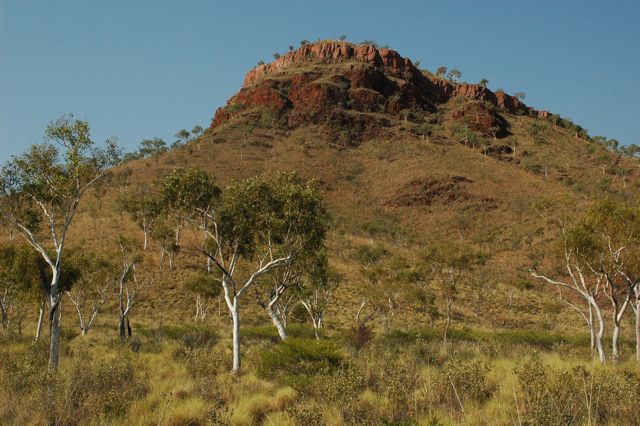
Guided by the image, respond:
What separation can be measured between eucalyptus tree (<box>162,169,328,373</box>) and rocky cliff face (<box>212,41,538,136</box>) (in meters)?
125

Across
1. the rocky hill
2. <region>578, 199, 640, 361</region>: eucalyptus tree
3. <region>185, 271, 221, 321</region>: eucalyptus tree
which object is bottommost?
<region>185, 271, 221, 321</region>: eucalyptus tree

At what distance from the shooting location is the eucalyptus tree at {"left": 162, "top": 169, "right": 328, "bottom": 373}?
58.6 ft

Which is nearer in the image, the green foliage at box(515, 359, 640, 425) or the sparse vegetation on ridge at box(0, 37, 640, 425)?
the green foliage at box(515, 359, 640, 425)

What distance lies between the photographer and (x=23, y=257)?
29.1 metres

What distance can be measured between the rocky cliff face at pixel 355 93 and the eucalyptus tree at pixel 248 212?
125m

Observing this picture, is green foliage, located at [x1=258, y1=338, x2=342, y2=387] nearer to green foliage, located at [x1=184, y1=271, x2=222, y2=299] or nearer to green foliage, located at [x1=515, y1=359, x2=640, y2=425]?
green foliage, located at [x1=515, y1=359, x2=640, y2=425]

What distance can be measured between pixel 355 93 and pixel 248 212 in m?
144

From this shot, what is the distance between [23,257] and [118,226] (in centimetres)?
3487

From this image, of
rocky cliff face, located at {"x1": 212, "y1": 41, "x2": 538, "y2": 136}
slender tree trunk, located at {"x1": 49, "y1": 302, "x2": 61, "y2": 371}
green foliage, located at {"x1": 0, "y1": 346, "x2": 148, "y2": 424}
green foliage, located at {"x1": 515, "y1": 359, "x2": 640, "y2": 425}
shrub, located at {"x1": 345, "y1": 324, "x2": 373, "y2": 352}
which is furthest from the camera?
rocky cliff face, located at {"x1": 212, "y1": 41, "x2": 538, "y2": 136}

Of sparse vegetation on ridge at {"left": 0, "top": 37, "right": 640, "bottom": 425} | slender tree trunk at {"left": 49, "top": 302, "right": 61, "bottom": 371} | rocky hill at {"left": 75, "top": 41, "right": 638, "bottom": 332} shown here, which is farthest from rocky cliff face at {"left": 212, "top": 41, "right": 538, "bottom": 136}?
slender tree trunk at {"left": 49, "top": 302, "right": 61, "bottom": 371}

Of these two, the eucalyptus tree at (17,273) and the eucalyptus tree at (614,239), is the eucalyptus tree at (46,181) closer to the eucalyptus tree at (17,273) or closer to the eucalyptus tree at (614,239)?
the eucalyptus tree at (17,273)

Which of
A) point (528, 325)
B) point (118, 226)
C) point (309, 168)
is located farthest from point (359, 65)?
point (528, 325)

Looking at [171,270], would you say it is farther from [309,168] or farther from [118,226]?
[309,168]

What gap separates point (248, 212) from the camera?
1858 cm
